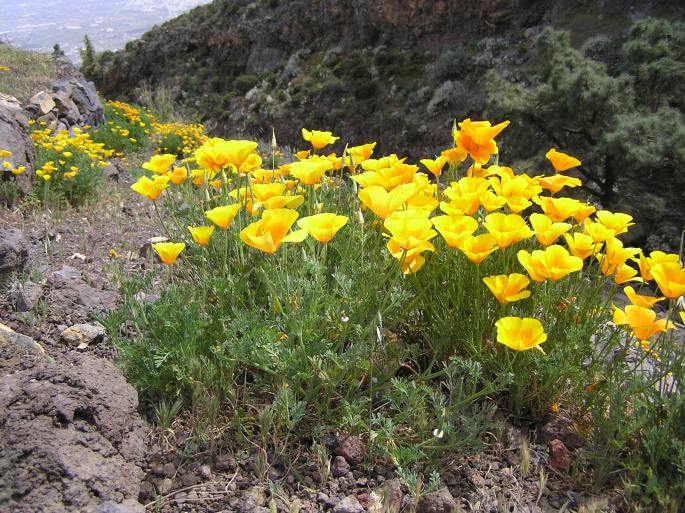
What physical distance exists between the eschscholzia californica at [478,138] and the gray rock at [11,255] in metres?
2.12

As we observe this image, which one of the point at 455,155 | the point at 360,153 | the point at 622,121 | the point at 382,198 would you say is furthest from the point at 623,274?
the point at 622,121

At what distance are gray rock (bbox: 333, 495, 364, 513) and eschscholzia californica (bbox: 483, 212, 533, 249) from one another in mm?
871

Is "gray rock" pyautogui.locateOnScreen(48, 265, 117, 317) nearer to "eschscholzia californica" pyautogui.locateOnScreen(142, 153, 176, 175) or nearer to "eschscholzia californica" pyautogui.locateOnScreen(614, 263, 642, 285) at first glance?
"eschscholzia californica" pyautogui.locateOnScreen(142, 153, 176, 175)

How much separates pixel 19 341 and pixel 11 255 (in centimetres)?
65

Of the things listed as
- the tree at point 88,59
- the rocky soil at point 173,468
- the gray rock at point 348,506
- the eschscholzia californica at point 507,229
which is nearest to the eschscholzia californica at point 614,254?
the eschscholzia californica at point 507,229

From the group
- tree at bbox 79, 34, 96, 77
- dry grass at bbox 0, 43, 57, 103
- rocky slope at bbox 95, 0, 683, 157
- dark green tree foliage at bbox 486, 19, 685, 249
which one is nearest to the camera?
dark green tree foliage at bbox 486, 19, 685, 249

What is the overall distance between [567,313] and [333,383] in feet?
2.89

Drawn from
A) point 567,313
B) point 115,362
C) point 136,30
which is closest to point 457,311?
point 567,313

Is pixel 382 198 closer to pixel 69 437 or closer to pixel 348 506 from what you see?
pixel 348 506

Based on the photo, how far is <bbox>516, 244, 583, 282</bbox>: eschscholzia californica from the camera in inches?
61.7

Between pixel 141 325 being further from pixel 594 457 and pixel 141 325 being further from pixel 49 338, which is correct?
pixel 594 457

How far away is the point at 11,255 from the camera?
252 cm

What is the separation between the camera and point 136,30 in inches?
7067

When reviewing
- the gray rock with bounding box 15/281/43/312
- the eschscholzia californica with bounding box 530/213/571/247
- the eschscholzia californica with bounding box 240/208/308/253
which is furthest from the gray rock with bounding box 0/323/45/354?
the eschscholzia californica with bounding box 530/213/571/247
